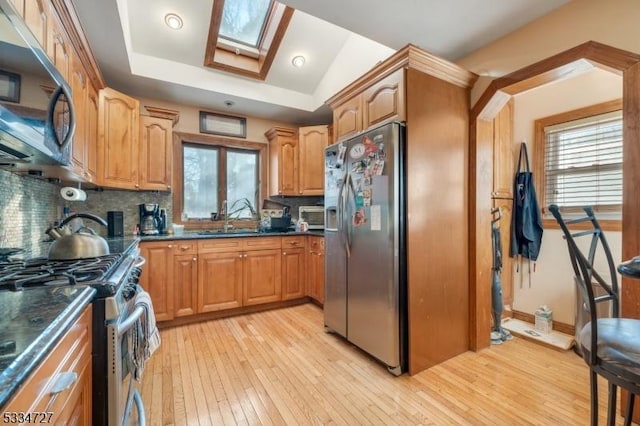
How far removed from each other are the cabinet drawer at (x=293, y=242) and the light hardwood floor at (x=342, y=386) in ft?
3.70

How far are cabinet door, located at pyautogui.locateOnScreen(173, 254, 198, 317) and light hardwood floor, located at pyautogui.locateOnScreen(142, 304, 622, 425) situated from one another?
0.34 m

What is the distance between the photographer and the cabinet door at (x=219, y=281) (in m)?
3.05

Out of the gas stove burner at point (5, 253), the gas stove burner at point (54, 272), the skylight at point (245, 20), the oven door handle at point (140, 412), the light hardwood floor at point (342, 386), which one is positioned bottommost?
the light hardwood floor at point (342, 386)

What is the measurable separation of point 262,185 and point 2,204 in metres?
2.74

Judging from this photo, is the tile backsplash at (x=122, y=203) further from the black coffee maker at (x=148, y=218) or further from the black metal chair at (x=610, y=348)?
the black metal chair at (x=610, y=348)

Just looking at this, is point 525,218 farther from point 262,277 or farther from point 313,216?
point 262,277

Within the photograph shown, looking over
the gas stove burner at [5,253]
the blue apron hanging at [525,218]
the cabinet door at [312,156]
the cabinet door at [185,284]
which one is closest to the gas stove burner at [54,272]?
the gas stove burner at [5,253]

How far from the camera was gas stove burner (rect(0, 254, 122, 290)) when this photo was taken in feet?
3.35

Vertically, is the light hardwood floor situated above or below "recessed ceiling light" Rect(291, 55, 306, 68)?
below

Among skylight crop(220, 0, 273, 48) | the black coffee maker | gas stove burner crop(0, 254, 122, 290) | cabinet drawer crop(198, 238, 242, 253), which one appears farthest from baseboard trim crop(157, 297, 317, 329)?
skylight crop(220, 0, 273, 48)

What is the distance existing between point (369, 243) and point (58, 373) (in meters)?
1.85

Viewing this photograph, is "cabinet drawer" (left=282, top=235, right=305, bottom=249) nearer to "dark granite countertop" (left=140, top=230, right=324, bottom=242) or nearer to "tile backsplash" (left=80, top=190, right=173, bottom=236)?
"dark granite countertop" (left=140, top=230, right=324, bottom=242)

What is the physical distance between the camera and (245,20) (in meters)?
3.34

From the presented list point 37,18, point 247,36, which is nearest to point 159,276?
point 37,18
